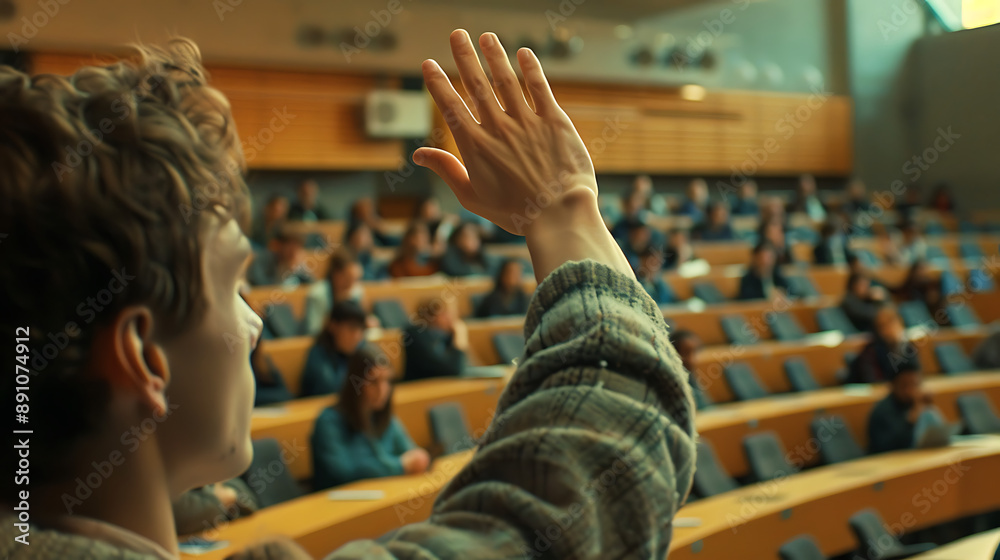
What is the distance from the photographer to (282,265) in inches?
199

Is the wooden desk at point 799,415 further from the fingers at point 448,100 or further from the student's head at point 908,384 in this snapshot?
the fingers at point 448,100

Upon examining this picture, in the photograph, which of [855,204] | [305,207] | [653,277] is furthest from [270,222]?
[855,204]

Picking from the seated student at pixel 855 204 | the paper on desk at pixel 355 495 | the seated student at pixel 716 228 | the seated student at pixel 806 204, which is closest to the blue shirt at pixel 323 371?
the paper on desk at pixel 355 495

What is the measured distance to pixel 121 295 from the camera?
0.36 metres

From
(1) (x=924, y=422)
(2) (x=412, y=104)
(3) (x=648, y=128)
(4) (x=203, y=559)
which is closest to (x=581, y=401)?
(4) (x=203, y=559)

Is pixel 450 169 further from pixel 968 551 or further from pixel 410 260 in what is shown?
pixel 410 260

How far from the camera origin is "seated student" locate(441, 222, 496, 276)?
5.79 metres

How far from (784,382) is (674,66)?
546 centimetres

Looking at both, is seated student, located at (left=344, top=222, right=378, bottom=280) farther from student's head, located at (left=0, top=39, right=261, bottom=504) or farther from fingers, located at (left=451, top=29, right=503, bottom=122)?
student's head, located at (left=0, top=39, right=261, bottom=504)

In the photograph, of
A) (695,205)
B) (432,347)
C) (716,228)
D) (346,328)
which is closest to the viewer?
(346,328)

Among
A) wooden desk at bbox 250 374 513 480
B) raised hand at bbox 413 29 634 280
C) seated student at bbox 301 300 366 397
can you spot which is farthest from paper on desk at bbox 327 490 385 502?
raised hand at bbox 413 29 634 280

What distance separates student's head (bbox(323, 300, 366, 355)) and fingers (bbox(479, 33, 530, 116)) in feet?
10.2

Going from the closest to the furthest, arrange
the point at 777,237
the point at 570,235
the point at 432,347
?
the point at 570,235, the point at 432,347, the point at 777,237

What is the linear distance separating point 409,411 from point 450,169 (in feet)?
10.5
